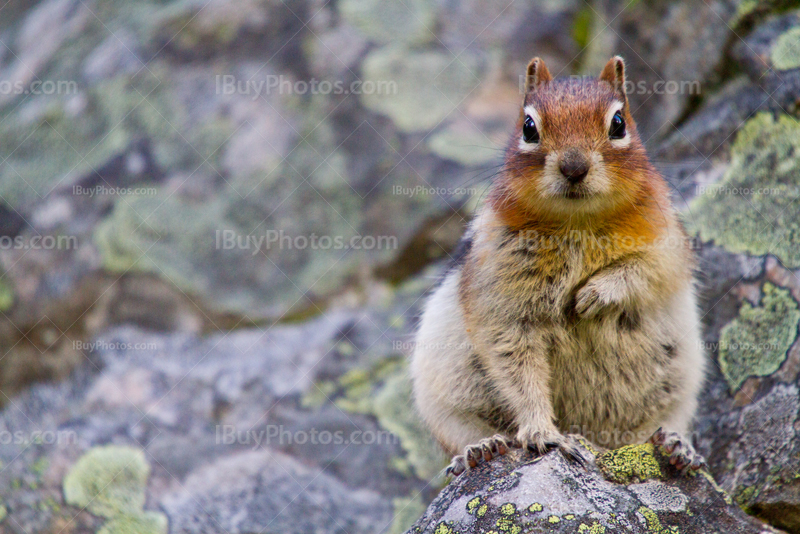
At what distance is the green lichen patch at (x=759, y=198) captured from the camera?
5141 mm

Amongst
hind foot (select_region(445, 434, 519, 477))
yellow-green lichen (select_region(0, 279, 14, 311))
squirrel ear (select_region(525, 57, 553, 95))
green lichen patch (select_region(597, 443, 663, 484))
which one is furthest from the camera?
yellow-green lichen (select_region(0, 279, 14, 311))

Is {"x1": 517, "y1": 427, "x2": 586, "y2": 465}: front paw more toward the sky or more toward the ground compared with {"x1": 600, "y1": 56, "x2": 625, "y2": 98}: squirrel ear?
more toward the ground

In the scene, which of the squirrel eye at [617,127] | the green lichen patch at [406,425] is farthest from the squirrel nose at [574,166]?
the green lichen patch at [406,425]

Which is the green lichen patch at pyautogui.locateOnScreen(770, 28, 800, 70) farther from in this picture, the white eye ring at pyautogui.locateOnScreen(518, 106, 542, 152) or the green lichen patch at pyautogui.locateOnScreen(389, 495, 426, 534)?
the green lichen patch at pyautogui.locateOnScreen(389, 495, 426, 534)

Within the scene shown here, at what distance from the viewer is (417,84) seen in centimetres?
787

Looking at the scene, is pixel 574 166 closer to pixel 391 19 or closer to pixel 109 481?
pixel 109 481

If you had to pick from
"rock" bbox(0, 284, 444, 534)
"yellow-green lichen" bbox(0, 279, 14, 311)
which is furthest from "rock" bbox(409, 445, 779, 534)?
"yellow-green lichen" bbox(0, 279, 14, 311)

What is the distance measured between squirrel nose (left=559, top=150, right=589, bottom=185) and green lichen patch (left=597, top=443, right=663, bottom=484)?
1.64 m

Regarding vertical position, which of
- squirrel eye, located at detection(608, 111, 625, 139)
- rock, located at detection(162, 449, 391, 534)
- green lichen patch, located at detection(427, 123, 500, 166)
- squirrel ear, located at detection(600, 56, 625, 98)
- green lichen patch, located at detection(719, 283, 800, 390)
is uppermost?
green lichen patch, located at detection(427, 123, 500, 166)

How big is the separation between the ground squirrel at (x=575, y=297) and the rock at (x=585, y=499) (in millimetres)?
144

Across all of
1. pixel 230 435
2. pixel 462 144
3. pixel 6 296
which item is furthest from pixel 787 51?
pixel 6 296

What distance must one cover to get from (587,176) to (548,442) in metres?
1.61

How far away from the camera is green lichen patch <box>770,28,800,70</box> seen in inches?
226

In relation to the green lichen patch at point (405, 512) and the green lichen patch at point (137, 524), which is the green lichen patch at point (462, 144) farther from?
the green lichen patch at point (137, 524)
